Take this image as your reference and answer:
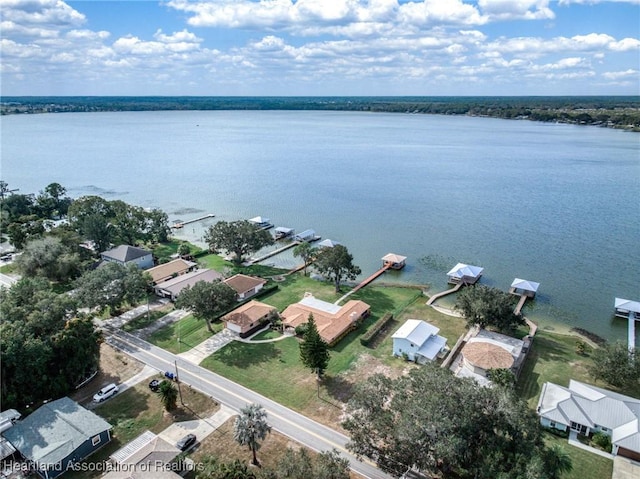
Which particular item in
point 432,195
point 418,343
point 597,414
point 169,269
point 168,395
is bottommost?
point 597,414

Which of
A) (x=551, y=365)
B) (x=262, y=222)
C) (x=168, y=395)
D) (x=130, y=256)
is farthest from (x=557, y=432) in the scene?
(x=262, y=222)

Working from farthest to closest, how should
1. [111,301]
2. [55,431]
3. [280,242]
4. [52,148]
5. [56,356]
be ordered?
1. [52,148]
2. [280,242]
3. [111,301]
4. [56,356]
5. [55,431]

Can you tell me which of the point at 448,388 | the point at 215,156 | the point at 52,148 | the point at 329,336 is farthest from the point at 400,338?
the point at 52,148

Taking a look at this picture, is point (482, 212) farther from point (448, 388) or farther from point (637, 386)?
point (448, 388)

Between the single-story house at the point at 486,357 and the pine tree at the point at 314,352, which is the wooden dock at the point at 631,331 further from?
the pine tree at the point at 314,352

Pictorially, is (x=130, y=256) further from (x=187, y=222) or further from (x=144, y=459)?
(x=144, y=459)

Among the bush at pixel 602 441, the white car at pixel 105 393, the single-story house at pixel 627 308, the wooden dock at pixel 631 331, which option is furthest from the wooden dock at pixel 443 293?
the white car at pixel 105 393

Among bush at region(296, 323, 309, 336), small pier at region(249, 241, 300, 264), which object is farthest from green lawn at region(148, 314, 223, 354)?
small pier at region(249, 241, 300, 264)
